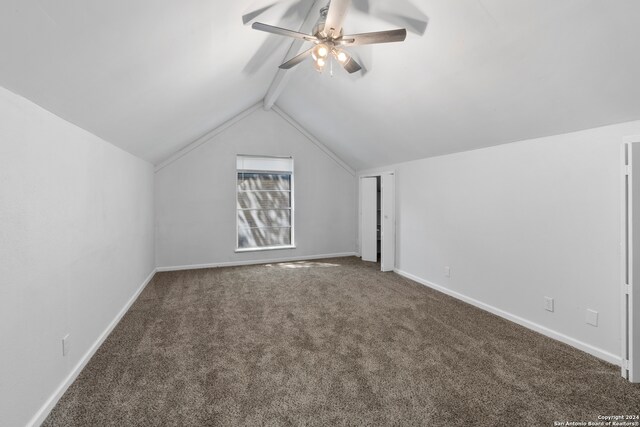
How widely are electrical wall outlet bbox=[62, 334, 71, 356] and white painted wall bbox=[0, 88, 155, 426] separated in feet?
0.11

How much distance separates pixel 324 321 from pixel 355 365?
880mm

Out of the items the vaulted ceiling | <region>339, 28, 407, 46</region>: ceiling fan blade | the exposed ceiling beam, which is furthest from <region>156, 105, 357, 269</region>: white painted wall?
<region>339, 28, 407, 46</region>: ceiling fan blade

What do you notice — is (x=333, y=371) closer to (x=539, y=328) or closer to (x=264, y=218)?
(x=539, y=328)

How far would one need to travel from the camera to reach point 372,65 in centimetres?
321

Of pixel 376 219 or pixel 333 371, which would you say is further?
pixel 376 219

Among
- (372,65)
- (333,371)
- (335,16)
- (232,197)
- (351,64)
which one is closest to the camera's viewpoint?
(335,16)

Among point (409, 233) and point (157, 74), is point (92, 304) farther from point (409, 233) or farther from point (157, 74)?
point (409, 233)

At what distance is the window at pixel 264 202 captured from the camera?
5.86 m

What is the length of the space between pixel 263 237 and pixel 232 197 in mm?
1034

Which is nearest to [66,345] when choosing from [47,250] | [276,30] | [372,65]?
[47,250]

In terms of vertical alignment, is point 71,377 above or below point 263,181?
below

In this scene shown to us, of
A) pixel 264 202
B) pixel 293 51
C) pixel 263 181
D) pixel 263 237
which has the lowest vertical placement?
pixel 263 237

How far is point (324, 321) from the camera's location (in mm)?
3180

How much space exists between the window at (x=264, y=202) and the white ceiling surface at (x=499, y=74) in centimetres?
221
